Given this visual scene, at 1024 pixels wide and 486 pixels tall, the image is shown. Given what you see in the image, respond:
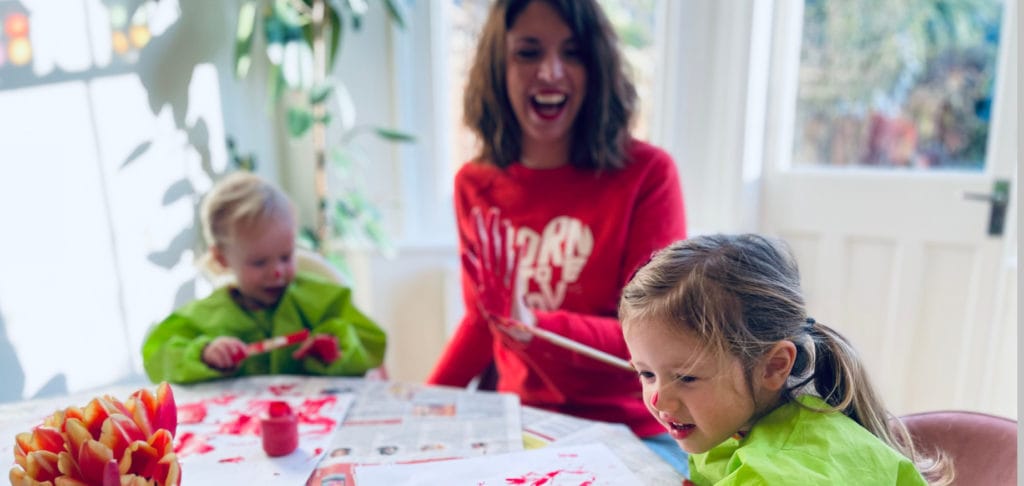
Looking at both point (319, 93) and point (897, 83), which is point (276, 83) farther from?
point (897, 83)

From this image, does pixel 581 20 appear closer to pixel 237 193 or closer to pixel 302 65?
pixel 237 193

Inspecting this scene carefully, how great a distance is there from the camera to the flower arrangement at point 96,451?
2.22 ft

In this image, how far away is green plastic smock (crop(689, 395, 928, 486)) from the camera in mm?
615

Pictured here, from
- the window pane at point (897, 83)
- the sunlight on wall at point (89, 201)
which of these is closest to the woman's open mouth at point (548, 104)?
the sunlight on wall at point (89, 201)

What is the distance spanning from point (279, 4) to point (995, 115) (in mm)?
1805

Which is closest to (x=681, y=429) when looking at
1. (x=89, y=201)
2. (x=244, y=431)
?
(x=244, y=431)

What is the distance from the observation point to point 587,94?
50.1 inches

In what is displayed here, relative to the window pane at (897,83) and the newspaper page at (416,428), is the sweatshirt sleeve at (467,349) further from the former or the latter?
the window pane at (897,83)

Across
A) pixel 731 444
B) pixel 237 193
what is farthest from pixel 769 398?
pixel 237 193

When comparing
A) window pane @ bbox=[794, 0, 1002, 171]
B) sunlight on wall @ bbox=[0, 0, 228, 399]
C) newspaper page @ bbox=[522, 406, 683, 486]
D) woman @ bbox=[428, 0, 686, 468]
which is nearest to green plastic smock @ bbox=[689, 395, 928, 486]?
newspaper page @ bbox=[522, 406, 683, 486]

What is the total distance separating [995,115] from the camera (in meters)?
1.76

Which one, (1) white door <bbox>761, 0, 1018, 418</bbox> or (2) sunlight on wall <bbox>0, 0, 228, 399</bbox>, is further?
(1) white door <bbox>761, 0, 1018, 418</bbox>

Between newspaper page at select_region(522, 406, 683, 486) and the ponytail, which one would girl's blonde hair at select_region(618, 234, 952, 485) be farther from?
newspaper page at select_region(522, 406, 683, 486)

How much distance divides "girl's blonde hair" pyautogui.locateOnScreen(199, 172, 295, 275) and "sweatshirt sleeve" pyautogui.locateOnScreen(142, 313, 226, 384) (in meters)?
0.16
